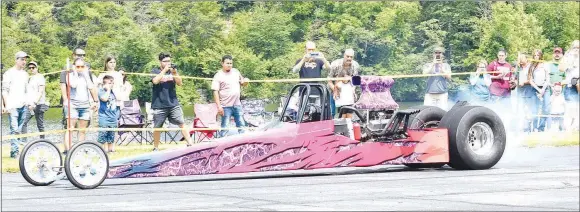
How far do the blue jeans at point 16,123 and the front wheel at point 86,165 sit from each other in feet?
17.3

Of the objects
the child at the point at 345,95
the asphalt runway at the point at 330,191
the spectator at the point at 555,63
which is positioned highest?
the spectator at the point at 555,63

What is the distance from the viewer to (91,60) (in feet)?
107

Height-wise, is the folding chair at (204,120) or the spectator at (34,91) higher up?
the spectator at (34,91)

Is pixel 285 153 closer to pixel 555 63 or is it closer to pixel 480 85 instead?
pixel 555 63

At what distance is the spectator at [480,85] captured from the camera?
864 inches

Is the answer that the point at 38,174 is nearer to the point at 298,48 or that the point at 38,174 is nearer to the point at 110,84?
the point at 110,84

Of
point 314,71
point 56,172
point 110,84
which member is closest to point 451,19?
point 314,71

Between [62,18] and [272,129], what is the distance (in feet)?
65.2

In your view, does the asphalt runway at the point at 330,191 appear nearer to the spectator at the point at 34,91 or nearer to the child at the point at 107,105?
the spectator at the point at 34,91

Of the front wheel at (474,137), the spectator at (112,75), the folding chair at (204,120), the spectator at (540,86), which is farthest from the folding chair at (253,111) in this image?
the front wheel at (474,137)

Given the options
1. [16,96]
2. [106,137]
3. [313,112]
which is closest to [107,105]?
[106,137]

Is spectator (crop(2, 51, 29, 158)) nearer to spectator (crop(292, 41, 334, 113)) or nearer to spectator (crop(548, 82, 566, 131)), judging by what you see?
spectator (crop(292, 41, 334, 113))

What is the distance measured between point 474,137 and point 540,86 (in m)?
3.94

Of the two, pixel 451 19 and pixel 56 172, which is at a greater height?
pixel 451 19
